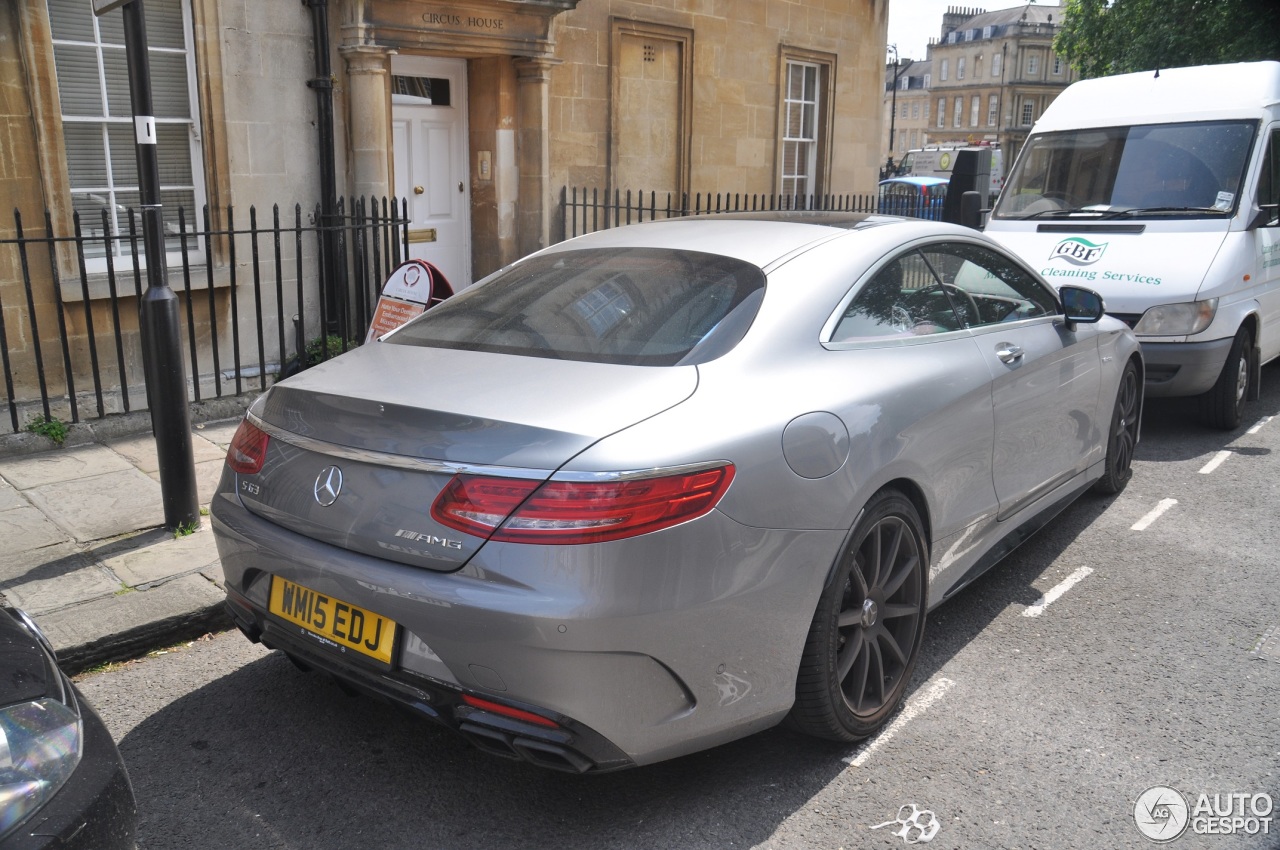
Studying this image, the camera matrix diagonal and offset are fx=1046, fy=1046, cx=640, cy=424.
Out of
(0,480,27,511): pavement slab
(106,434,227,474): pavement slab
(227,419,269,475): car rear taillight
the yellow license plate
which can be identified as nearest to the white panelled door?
(106,434,227,474): pavement slab

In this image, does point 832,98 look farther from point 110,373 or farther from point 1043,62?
point 1043,62

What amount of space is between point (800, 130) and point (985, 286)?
10134 mm

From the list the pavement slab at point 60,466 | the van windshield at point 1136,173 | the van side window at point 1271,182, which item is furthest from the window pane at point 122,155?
the van side window at point 1271,182

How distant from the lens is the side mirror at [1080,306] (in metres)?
4.80

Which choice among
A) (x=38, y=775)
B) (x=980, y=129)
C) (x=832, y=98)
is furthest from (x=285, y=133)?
(x=980, y=129)

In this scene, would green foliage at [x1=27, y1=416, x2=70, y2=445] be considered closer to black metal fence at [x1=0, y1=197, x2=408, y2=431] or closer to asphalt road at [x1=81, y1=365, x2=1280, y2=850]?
black metal fence at [x1=0, y1=197, x2=408, y2=431]

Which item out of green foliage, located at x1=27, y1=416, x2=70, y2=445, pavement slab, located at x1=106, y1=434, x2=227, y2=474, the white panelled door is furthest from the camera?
the white panelled door

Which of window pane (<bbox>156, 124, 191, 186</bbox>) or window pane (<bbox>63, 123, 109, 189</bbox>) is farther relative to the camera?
window pane (<bbox>156, 124, 191, 186</bbox>)

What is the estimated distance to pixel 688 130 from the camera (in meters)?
12.0

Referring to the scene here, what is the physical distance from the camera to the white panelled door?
31.2 ft

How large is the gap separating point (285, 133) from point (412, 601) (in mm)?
6451

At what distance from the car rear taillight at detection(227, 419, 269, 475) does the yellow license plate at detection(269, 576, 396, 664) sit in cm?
36

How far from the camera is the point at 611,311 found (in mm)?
3395

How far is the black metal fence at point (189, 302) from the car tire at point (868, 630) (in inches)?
183
